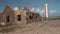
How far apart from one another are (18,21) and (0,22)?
3177mm

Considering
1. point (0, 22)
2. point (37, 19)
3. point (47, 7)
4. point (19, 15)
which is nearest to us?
point (0, 22)

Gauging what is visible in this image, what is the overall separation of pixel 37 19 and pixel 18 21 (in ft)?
16.0

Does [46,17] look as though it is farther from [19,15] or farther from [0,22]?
[0,22]

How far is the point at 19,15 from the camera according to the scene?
80.4 ft

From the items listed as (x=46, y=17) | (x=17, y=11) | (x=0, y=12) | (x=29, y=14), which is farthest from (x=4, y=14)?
(x=46, y=17)

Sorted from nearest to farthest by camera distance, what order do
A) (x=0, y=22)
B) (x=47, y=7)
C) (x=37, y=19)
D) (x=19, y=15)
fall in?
1. (x=0, y=22)
2. (x=19, y=15)
3. (x=37, y=19)
4. (x=47, y=7)

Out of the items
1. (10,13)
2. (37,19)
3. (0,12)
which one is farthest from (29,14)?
(0,12)

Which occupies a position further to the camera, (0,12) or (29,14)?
(29,14)

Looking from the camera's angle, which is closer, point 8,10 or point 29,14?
point 8,10

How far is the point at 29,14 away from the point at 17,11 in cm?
295

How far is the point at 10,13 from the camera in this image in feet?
77.1

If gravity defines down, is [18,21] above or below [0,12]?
below

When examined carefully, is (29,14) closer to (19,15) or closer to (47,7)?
(19,15)

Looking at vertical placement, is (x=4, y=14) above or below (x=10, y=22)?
above
